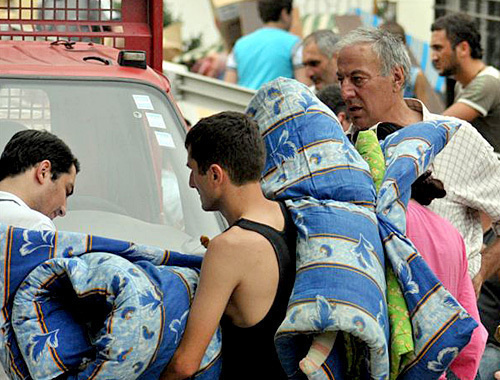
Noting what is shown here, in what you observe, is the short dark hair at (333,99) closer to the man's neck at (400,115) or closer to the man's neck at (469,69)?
the man's neck at (400,115)

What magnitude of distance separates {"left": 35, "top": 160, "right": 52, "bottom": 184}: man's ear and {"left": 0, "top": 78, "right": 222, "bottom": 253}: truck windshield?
17.0 inches

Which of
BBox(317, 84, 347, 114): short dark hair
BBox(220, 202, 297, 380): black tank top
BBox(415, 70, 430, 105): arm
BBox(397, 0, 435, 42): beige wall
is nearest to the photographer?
BBox(220, 202, 297, 380): black tank top

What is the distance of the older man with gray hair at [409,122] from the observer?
4.08m

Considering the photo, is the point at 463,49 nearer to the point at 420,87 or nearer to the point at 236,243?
the point at 420,87

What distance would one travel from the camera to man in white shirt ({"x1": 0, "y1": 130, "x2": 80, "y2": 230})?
3586 millimetres

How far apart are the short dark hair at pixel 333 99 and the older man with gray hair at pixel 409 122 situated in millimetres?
1401

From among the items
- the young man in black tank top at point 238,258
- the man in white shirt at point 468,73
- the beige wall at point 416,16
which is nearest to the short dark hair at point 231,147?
the young man in black tank top at point 238,258

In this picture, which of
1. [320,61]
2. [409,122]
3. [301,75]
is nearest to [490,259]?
[409,122]

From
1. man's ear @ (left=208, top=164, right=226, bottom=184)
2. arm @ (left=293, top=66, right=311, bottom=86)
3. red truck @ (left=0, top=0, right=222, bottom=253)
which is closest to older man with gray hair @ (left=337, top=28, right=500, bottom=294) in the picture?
red truck @ (left=0, top=0, right=222, bottom=253)

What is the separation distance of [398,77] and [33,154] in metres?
1.38

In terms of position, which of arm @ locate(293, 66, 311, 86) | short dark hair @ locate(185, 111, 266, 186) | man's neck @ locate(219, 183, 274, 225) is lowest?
arm @ locate(293, 66, 311, 86)

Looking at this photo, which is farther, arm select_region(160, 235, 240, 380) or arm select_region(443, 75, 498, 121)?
arm select_region(443, 75, 498, 121)

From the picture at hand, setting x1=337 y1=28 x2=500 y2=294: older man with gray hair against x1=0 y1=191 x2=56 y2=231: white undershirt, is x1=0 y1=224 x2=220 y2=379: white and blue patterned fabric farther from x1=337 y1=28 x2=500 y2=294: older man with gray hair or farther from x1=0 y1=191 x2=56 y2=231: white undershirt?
x1=337 y1=28 x2=500 y2=294: older man with gray hair

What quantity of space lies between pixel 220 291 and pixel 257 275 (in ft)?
0.39
